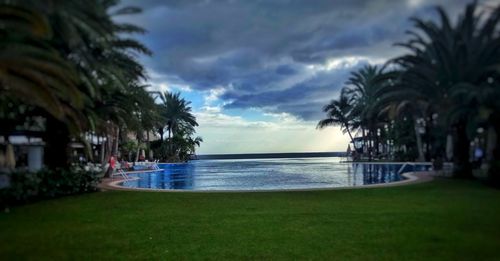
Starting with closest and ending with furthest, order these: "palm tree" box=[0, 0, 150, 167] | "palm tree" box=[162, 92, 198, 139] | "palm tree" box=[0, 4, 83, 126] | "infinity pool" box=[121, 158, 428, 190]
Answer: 1. "palm tree" box=[0, 4, 83, 126]
2. "palm tree" box=[0, 0, 150, 167]
3. "infinity pool" box=[121, 158, 428, 190]
4. "palm tree" box=[162, 92, 198, 139]

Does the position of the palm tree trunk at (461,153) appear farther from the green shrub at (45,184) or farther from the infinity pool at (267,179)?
the green shrub at (45,184)

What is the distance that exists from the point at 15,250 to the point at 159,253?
2.16 metres

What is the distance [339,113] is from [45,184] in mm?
39221

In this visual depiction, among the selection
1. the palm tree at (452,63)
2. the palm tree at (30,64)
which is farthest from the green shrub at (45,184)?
the palm tree at (452,63)

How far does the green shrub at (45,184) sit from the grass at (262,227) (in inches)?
30.9

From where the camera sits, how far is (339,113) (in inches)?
1901

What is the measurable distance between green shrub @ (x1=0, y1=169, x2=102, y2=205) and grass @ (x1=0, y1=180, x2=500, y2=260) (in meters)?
0.78

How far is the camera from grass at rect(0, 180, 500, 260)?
19.4 feet

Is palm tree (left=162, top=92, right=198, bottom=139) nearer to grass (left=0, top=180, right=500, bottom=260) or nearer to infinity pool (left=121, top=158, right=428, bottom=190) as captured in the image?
infinity pool (left=121, top=158, right=428, bottom=190)

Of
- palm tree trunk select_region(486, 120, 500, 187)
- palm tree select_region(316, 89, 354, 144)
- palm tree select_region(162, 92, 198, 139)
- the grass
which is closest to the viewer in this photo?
the grass

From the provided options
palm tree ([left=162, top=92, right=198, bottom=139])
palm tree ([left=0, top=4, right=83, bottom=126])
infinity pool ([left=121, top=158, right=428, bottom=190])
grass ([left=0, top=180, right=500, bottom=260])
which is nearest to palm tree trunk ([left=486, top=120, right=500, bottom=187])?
grass ([left=0, top=180, right=500, bottom=260])

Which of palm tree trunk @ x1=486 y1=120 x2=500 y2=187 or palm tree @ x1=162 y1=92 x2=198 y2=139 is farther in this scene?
palm tree @ x1=162 y1=92 x2=198 y2=139

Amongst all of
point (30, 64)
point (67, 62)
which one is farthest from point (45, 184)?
point (30, 64)

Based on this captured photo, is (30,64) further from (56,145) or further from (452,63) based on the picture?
(452,63)
